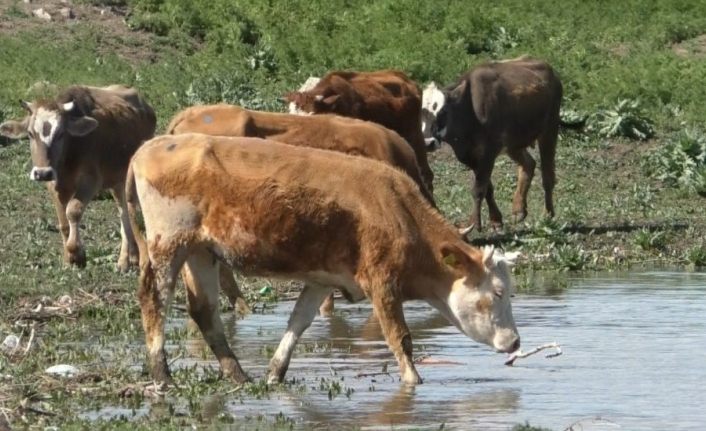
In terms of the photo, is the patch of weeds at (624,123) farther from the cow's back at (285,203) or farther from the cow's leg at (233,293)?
the cow's back at (285,203)

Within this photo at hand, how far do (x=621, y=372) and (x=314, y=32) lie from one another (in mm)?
20913

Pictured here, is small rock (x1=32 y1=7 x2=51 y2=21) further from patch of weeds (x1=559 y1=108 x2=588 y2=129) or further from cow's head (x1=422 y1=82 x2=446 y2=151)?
cow's head (x1=422 y1=82 x2=446 y2=151)

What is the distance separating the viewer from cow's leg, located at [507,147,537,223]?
21.4 meters

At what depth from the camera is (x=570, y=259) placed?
57.4 ft

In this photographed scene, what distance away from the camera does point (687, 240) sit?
19.0 m

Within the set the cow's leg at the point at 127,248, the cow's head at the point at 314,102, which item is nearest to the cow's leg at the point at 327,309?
the cow's leg at the point at 127,248

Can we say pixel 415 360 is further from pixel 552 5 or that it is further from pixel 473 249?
pixel 552 5

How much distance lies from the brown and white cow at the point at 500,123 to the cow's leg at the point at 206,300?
31.0 ft

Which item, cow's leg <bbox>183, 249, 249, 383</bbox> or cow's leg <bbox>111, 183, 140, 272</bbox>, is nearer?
cow's leg <bbox>183, 249, 249, 383</bbox>

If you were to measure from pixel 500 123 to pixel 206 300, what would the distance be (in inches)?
431

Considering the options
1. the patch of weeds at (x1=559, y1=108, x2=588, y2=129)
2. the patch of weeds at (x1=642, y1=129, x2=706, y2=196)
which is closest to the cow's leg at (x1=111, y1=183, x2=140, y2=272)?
the patch of weeds at (x1=642, y1=129, x2=706, y2=196)

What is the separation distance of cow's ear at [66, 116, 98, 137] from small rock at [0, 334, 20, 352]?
19.8ft

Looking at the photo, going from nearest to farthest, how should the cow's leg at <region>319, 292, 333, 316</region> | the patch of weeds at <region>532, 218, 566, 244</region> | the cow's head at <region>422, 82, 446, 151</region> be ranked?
the cow's leg at <region>319, 292, 333, 316</region>
the patch of weeds at <region>532, 218, 566, 244</region>
the cow's head at <region>422, 82, 446, 151</region>

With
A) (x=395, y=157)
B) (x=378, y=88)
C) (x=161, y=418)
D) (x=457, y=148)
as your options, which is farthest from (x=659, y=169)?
(x=161, y=418)
